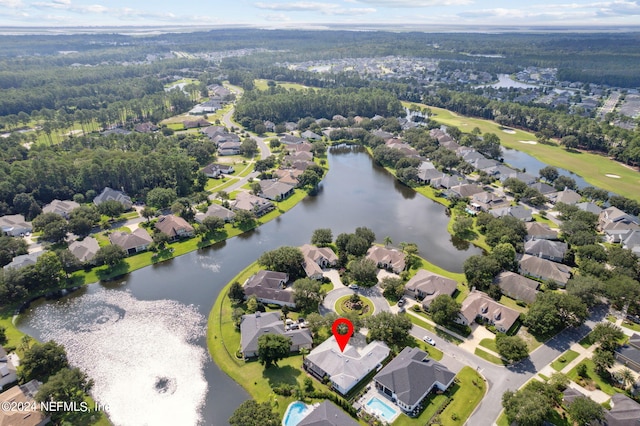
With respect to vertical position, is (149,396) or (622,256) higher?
(622,256)

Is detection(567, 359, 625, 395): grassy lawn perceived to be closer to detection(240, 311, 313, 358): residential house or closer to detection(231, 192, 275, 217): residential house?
detection(240, 311, 313, 358): residential house

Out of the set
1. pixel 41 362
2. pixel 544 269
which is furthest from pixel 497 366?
pixel 41 362

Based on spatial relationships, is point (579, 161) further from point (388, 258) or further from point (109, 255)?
point (109, 255)

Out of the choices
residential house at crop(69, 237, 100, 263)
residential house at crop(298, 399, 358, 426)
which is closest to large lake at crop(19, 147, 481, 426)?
residential house at crop(69, 237, 100, 263)

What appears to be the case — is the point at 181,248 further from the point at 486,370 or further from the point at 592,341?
the point at 592,341

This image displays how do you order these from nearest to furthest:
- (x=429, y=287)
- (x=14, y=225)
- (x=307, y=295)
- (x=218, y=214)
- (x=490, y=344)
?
(x=490, y=344) < (x=307, y=295) < (x=429, y=287) < (x=14, y=225) < (x=218, y=214)

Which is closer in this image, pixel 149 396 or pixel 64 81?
pixel 149 396

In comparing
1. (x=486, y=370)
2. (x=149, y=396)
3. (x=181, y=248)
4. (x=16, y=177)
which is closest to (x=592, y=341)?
(x=486, y=370)
